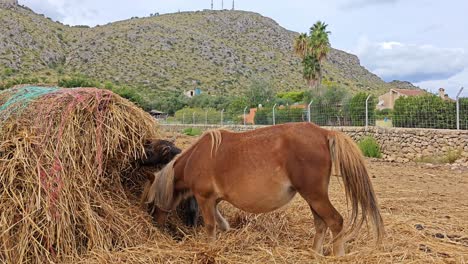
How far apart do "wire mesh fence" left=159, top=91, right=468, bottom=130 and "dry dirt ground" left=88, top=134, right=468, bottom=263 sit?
681 cm

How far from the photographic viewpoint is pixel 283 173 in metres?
3.92

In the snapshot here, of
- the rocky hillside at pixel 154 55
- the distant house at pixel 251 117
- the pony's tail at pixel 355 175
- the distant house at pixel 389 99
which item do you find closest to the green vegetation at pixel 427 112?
the distant house at pixel 389 99

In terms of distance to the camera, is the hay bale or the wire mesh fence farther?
the wire mesh fence

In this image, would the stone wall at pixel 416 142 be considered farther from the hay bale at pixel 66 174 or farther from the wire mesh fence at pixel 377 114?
the hay bale at pixel 66 174

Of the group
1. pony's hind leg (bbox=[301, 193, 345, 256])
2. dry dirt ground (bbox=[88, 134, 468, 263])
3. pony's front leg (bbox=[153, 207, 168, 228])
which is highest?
pony's hind leg (bbox=[301, 193, 345, 256])

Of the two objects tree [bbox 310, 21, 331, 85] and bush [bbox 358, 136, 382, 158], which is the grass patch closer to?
bush [bbox 358, 136, 382, 158]

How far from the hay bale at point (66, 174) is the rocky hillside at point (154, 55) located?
49.9 meters

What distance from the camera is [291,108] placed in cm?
1920

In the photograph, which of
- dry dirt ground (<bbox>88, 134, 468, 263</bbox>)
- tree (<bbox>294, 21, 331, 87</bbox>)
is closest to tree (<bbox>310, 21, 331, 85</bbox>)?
tree (<bbox>294, 21, 331, 87</bbox>)

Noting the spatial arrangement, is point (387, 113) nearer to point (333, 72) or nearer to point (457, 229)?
point (457, 229)

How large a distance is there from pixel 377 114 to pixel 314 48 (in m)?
25.2

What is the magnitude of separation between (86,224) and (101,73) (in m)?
60.6

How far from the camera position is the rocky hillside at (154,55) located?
60.8 m

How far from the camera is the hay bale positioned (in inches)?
153
